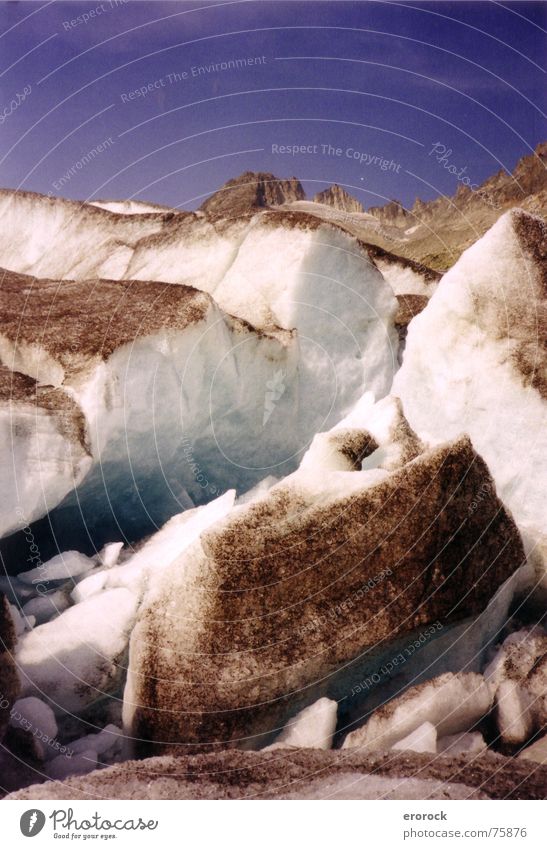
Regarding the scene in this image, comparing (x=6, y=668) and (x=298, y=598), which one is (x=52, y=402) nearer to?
(x=6, y=668)

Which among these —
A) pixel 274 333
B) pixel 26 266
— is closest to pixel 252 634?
pixel 274 333

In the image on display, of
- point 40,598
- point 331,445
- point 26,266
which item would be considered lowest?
point 40,598

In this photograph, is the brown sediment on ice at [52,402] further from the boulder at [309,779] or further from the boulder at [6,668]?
the boulder at [309,779]

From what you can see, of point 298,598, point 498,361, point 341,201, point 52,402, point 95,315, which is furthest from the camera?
point 341,201

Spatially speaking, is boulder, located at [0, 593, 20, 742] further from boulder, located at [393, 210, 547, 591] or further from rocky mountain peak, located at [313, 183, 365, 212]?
rocky mountain peak, located at [313, 183, 365, 212]

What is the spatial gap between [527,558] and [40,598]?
346cm

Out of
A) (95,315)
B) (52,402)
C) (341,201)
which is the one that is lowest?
(52,402)

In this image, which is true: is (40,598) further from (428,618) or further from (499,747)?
(499,747)

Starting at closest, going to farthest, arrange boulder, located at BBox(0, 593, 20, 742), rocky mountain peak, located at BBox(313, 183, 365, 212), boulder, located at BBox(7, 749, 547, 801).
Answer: boulder, located at BBox(7, 749, 547, 801)
boulder, located at BBox(0, 593, 20, 742)
rocky mountain peak, located at BBox(313, 183, 365, 212)

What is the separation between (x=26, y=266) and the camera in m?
10.1

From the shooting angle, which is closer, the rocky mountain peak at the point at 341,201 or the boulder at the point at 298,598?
the boulder at the point at 298,598

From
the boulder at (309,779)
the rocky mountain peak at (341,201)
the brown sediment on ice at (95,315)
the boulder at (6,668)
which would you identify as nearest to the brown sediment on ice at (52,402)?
the brown sediment on ice at (95,315)

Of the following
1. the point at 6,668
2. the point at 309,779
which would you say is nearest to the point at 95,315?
the point at 6,668

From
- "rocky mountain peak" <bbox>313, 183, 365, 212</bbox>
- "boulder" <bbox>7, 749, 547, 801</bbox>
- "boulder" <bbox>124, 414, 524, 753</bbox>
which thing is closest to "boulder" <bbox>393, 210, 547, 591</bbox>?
"boulder" <bbox>124, 414, 524, 753</bbox>
